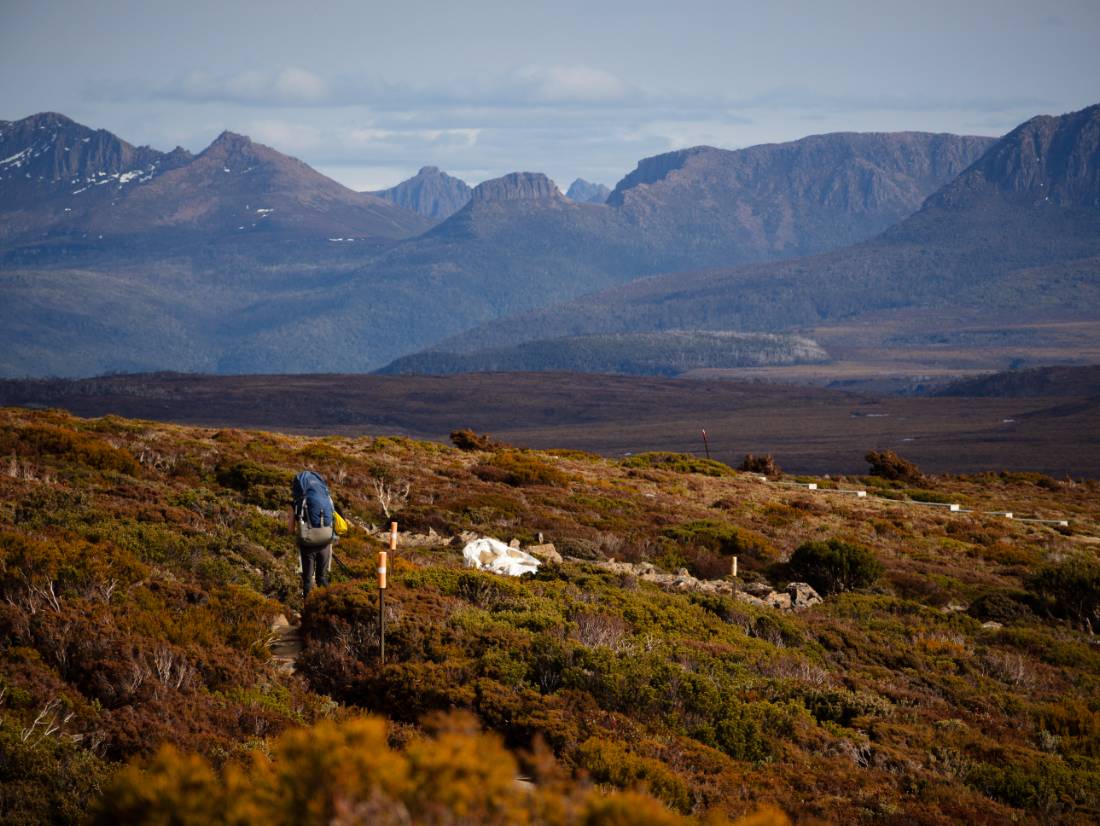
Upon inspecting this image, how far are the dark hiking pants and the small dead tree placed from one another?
17.8 feet

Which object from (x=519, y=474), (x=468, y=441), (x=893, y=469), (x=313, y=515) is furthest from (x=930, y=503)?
(x=313, y=515)

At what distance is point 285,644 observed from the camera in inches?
406

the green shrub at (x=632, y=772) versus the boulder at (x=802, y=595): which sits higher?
the green shrub at (x=632, y=772)

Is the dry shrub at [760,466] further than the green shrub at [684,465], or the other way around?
the dry shrub at [760,466]

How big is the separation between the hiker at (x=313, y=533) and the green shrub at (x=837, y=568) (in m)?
8.01

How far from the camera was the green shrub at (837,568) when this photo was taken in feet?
56.0

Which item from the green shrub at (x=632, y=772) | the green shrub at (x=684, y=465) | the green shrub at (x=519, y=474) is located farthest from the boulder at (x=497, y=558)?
the green shrub at (x=684, y=465)

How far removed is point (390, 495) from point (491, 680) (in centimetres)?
1077

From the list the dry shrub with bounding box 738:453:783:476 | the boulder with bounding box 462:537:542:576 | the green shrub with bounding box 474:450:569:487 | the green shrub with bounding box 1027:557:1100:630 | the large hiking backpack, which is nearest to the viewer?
the large hiking backpack

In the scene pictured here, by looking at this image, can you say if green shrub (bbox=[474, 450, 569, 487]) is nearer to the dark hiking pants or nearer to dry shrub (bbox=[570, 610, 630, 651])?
the dark hiking pants

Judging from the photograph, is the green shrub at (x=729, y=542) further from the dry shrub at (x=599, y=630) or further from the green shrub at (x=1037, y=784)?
the green shrub at (x=1037, y=784)

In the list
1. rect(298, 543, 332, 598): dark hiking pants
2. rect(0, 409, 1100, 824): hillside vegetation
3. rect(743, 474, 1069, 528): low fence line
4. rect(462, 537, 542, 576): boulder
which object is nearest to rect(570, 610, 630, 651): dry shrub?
rect(0, 409, 1100, 824): hillside vegetation

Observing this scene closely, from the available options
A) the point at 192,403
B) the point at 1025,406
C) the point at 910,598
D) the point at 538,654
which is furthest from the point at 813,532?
the point at 192,403

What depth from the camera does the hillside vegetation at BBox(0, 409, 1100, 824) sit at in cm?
460
